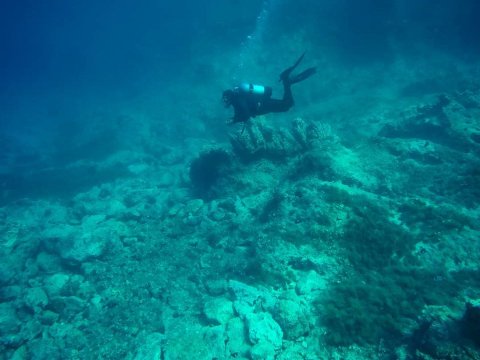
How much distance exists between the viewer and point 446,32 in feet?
87.7

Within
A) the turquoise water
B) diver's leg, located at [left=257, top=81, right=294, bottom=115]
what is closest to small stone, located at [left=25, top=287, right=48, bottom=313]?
the turquoise water

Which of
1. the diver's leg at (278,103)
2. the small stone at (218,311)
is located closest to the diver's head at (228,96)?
the diver's leg at (278,103)

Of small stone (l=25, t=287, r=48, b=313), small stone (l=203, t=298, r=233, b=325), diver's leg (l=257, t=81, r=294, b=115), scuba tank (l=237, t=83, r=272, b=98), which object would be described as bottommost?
small stone (l=203, t=298, r=233, b=325)

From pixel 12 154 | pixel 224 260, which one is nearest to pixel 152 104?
pixel 12 154

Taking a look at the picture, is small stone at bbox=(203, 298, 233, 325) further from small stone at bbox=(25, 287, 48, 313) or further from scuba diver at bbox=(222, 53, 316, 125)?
small stone at bbox=(25, 287, 48, 313)

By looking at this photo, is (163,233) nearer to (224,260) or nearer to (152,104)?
(224,260)

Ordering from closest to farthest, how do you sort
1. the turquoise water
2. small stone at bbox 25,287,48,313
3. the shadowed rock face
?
1. the turquoise water
2. small stone at bbox 25,287,48,313
3. the shadowed rock face

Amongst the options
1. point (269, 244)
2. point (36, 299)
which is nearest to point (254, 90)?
point (269, 244)

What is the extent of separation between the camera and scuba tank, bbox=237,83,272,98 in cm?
737

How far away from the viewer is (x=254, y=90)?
745 centimetres

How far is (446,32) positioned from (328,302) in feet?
97.3

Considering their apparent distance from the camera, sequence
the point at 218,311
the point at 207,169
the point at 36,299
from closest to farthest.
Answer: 1. the point at 218,311
2. the point at 36,299
3. the point at 207,169

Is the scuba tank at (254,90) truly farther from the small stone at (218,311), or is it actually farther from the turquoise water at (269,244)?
the small stone at (218,311)

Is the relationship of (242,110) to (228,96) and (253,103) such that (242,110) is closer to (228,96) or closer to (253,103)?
(253,103)
